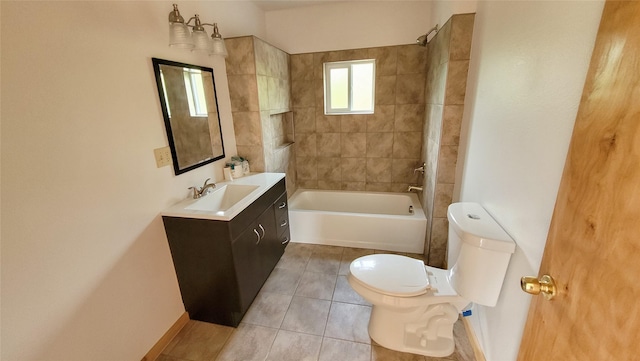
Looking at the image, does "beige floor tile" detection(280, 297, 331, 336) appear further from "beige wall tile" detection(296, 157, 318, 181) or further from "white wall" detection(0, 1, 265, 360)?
"beige wall tile" detection(296, 157, 318, 181)

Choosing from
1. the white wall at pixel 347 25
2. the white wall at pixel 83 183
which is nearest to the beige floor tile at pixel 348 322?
the white wall at pixel 83 183

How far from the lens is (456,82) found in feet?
5.97

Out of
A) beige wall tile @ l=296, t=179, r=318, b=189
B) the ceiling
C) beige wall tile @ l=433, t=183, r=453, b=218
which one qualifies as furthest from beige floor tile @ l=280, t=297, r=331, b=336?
the ceiling

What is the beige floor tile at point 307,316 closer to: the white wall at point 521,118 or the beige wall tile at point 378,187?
the white wall at point 521,118

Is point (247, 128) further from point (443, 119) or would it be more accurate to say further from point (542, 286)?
point (542, 286)

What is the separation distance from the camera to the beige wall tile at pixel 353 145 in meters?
3.03

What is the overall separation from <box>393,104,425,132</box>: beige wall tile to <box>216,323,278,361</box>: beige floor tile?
2.29 metres

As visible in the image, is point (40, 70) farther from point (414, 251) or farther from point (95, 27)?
point (414, 251)

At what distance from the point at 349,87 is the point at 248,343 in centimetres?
257

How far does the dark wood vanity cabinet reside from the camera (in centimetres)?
155

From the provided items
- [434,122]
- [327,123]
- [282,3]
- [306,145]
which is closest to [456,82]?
[434,122]

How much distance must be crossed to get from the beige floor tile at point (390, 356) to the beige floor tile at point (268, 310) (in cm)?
63

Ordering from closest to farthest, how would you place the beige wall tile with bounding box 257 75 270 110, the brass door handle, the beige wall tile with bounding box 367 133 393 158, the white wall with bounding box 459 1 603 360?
the brass door handle → the white wall with bounding box 459 1 603 360 → the beige wall tile with bounding box 257 75 270 110 → the beige wall tile with bounding box 367 133 393 158

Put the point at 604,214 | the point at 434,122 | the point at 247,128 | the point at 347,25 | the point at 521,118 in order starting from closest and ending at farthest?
the point at 604,214 → the point at 521,118 → the point at 434,122 → the point at 247,128 → the point at 347,25
